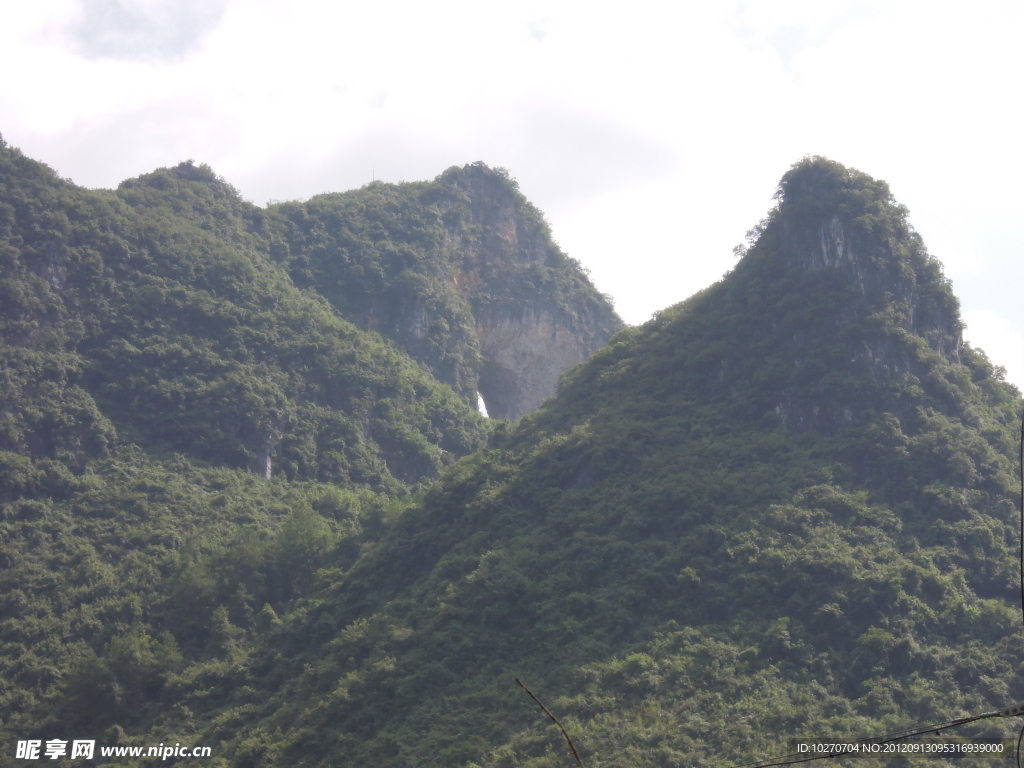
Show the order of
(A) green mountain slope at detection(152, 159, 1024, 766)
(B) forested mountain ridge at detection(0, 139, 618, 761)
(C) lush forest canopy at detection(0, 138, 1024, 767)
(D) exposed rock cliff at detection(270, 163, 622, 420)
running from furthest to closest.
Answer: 1. (D) exposed rock cliff at detection(270, 163, 622, 420)
2. (B) forested mountain ridge at detection(0, 139, 618, 761)
3. (C) lush forest canopy at detection(0, 138, 1024, 767)
4. (A) green mountain slope at detection(152, 159, 1024, 766)

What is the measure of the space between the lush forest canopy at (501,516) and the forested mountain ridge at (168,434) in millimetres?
142

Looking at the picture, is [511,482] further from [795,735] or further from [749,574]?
[795,735]

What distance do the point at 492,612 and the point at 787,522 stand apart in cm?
922

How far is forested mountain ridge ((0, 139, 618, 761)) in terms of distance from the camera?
35062 mm

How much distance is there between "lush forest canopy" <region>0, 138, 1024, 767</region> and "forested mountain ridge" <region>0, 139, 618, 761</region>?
0.46 ft

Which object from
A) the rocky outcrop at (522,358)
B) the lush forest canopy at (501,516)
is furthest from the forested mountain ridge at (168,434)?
the rocky outcrop at (522,358)

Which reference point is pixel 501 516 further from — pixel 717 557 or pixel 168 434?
pixel 168 434

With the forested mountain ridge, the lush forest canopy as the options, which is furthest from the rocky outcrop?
the lush forest canopy

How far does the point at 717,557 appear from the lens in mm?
32062

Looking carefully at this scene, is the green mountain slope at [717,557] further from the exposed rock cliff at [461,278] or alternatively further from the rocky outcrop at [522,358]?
the rocky outcrop at [522,358]

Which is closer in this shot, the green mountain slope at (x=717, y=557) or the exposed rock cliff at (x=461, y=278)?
the green mountain slope at (x=717, y=557)

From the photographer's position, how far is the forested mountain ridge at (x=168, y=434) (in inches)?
1380

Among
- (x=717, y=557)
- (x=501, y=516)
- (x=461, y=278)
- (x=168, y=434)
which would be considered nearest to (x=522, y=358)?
(x=461, y=278)

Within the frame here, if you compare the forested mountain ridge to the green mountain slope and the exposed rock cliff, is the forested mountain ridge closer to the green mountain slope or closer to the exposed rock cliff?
the exposed rock cliff
